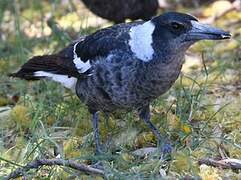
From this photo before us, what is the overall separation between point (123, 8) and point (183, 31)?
1.72 m

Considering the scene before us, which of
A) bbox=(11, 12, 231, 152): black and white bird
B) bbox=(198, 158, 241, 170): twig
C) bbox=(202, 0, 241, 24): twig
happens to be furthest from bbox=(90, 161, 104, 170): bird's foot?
bbox=(202, 0, 241, 24): twig

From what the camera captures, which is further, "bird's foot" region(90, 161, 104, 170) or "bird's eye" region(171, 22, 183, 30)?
"bird's eye" region(171, 22, 183, 30)

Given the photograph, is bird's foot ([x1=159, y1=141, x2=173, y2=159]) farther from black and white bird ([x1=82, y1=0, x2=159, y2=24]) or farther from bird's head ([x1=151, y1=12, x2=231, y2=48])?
black and white bird ([x1=82, y1=0, x2=159, y2=24])

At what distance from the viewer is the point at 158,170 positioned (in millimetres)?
2883

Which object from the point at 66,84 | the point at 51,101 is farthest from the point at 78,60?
the point at 51,101

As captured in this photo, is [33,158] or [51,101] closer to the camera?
[33,158]

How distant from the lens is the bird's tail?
3494mm

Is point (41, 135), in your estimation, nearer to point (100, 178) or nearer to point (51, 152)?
point (51, 152)

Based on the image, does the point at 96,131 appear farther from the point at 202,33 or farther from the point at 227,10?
A: the point at 227,10

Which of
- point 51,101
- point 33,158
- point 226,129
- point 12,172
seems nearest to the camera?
point 12,172

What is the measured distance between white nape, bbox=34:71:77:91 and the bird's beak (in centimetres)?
79

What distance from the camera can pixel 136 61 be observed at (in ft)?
10.1

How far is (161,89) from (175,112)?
43 cm

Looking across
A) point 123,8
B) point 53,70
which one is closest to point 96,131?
point 53,70
